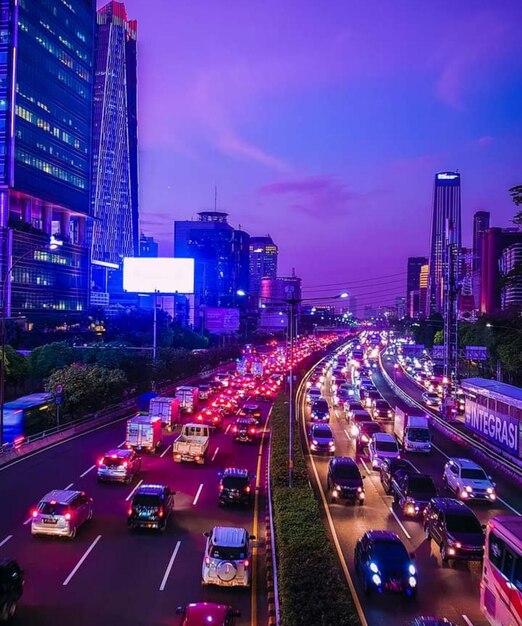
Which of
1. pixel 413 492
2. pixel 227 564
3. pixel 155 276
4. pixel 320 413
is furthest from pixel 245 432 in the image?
pixel 155 276

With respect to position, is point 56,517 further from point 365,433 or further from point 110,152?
point 110,152

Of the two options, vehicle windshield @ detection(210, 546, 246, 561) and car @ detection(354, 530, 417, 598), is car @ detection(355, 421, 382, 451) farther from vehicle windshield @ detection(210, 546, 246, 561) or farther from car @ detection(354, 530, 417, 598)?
vehicle windshield @ detection(210, 546, 246, 561)

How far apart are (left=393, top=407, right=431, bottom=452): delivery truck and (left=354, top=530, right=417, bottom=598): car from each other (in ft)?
64.1

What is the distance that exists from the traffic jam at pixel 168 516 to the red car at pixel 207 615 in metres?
0.02

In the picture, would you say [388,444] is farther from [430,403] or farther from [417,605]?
[430,403]

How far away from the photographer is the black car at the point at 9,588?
12547 millimetres

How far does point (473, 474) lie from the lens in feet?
80.9

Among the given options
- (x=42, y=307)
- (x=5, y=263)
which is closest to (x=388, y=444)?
(x=5, y=263)

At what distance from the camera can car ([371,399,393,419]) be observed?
47344mm

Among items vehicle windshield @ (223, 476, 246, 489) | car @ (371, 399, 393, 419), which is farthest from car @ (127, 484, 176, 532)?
car @ (371, 399, 393, 419)

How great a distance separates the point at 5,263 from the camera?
82.4m

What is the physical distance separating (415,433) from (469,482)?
10.5 m

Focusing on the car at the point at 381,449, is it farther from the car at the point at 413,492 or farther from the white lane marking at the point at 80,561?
the white lane marking at the point at 80,561

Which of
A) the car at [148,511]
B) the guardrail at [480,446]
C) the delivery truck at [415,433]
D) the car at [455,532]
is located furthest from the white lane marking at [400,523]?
the delivery truck at [415,433]
